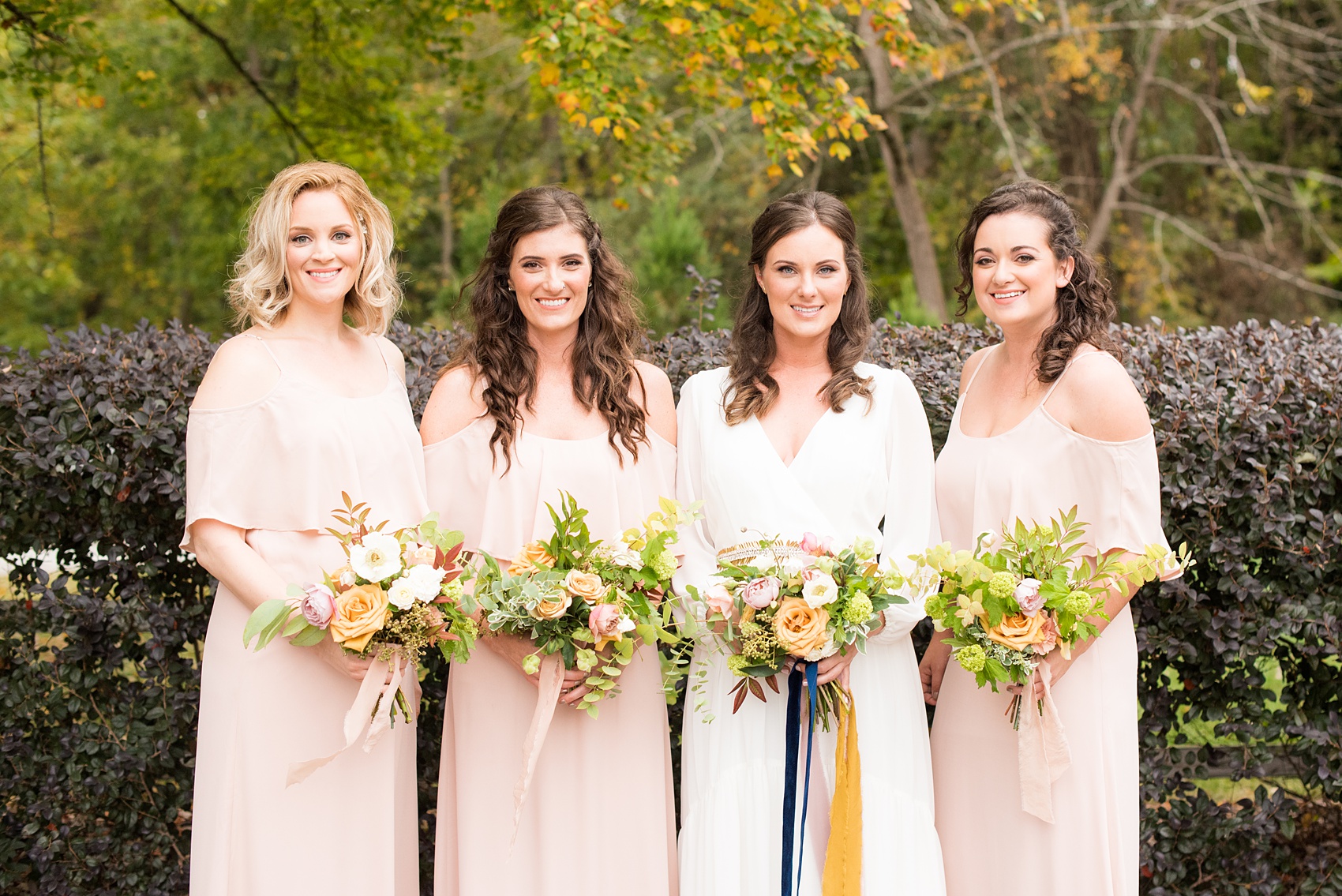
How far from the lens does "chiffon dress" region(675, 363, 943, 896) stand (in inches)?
136

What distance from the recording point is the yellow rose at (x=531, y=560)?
10.7 ft

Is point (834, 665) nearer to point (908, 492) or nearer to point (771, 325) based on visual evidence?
point (908, 492)

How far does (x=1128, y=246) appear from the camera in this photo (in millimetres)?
18016

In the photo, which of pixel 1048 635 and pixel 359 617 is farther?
pixel 1048 635

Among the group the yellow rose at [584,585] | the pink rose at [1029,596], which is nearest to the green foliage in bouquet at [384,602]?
the yellow rose at [584,585]

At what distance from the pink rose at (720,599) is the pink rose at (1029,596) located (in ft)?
2.54

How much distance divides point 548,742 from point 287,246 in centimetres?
174

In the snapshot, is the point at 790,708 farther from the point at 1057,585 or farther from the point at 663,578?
the point at 1057,585

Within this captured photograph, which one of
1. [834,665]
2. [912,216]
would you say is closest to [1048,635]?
[834,665]

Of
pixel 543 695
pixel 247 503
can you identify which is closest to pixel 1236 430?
pixel 543 695

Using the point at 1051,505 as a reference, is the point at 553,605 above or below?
below

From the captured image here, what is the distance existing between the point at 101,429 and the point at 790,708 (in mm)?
2807

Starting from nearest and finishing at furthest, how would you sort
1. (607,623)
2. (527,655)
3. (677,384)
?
1. (607,623)
2. (527,655)
3. (677,384)

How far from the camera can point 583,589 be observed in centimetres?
315
